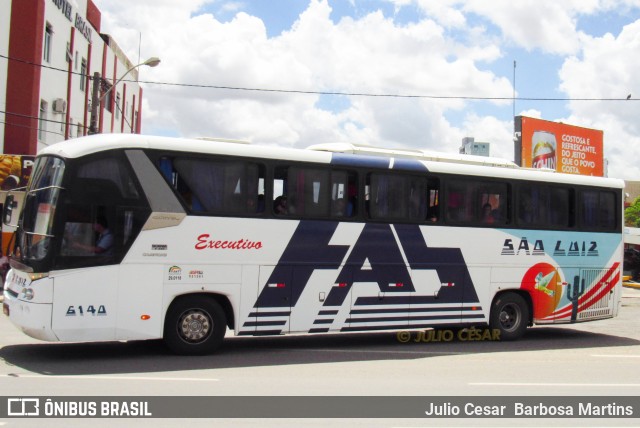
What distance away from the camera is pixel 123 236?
10586 millimetres

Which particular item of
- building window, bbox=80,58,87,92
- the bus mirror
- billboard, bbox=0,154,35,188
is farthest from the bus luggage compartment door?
building window, bbox=80,58,87,92

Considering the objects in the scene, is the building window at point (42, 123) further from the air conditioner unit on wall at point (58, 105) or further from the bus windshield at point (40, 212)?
the bus windshield at point (40, 212)

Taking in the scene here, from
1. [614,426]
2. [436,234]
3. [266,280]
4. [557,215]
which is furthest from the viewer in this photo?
[557,215]

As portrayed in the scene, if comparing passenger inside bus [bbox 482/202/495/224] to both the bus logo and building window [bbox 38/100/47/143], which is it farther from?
building window [bbox 38/100/47/143]

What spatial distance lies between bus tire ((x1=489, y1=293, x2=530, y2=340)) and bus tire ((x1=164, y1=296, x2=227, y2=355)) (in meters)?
5.58

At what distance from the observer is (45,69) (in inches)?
1162

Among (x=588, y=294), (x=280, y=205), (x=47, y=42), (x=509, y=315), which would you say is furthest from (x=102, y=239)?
(x=47, y=42)

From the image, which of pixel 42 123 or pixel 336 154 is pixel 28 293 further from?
pixel 42 123

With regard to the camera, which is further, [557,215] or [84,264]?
[557,215]

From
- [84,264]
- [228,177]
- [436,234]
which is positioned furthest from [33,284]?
[436,234]

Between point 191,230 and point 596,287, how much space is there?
882 cm

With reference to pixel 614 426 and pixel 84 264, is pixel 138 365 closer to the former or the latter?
pixel 84 264

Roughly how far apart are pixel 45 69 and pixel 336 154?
20.7 m

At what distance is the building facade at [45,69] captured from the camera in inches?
1082
